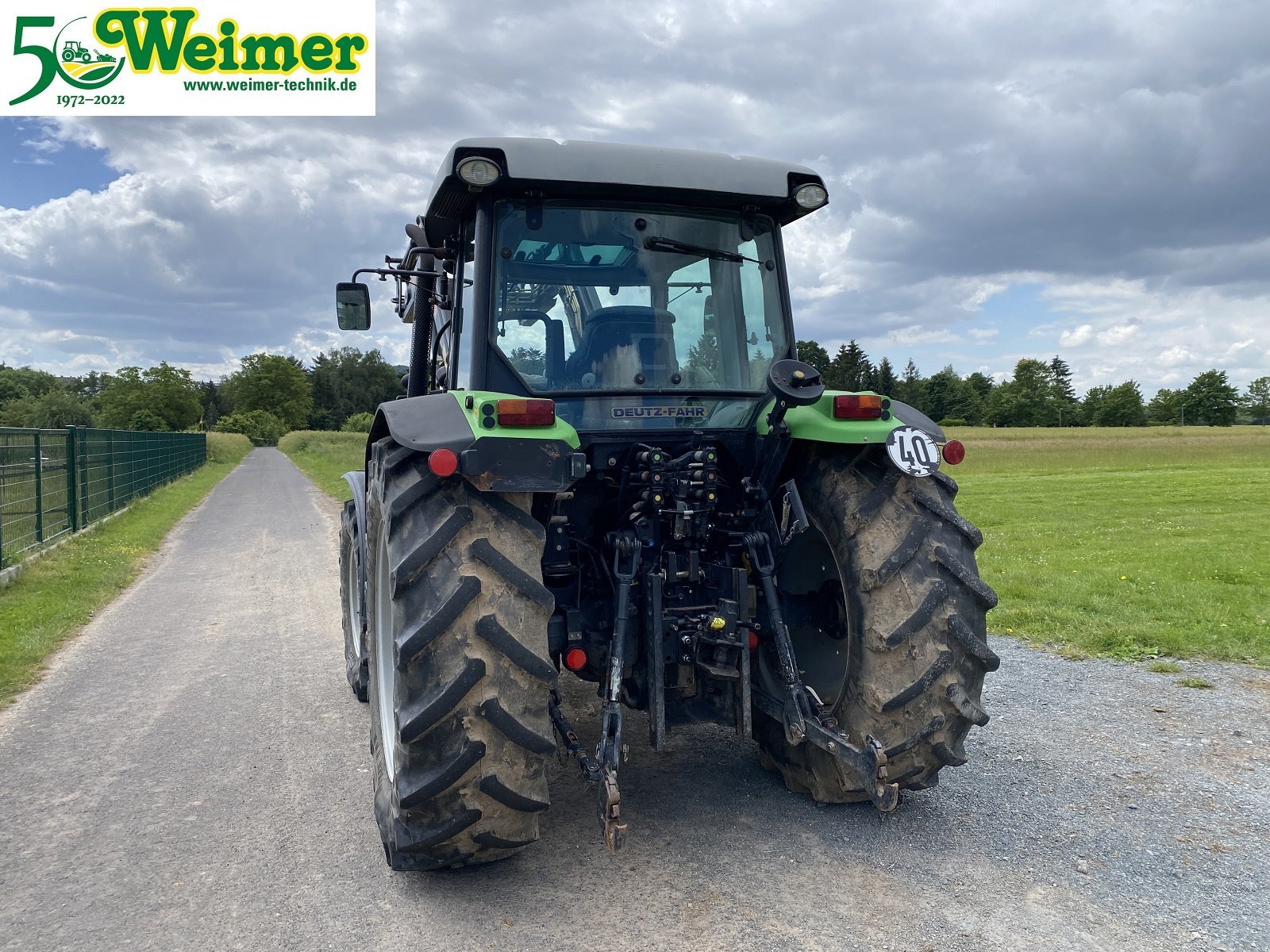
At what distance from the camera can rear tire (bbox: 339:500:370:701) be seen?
5121 millimetres

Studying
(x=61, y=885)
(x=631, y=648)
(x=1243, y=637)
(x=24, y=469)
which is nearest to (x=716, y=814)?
(x=631, y=648)

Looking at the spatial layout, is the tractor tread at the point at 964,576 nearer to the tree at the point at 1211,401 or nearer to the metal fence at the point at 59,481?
the metal fence at the point at 59,481

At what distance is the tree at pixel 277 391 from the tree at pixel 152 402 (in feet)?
80.0

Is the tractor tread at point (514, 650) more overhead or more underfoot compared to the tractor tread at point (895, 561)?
more underfoot

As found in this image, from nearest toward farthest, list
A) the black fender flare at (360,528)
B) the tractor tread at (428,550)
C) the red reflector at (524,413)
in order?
the tractor tread at (428,550) → the red reflector at (524,413) → the black fender flare at (360,528)

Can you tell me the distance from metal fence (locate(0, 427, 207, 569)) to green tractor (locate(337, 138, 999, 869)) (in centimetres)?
Result: 851

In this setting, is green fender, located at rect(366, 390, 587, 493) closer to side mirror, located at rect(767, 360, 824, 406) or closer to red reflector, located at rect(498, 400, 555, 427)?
red reflector, located at rect(498, 400, 555, 427)

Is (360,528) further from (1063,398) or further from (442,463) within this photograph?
(1063,398)

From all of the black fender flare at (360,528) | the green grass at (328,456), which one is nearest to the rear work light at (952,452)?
the black fender flare at (360,528)

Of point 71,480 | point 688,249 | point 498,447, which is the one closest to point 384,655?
point 498,447

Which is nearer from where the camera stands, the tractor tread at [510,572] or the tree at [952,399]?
the tractor tread at [510,572]

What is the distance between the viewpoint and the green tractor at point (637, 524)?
2.93 m

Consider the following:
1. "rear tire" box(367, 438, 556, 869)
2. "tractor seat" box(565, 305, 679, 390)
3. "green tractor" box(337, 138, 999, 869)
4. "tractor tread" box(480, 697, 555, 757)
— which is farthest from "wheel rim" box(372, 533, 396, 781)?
"tractor seat" box(565, 305, 679, 390)

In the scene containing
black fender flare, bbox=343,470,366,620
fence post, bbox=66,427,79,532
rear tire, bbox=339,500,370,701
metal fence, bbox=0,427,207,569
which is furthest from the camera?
fence post, bbox=66,427,79,532
